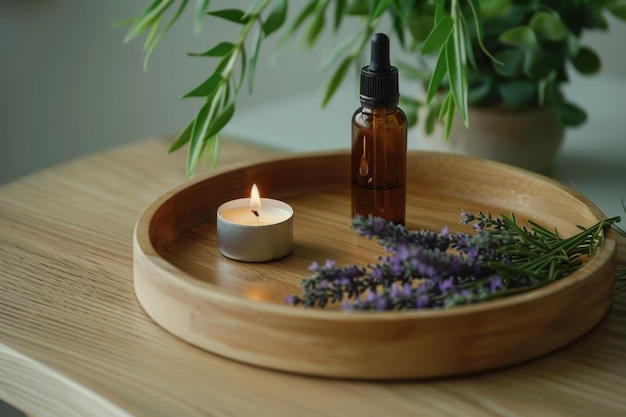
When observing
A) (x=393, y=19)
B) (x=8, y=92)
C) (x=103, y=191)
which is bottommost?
(x=8, y=92)

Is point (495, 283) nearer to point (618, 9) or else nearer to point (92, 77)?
point (618, 9)

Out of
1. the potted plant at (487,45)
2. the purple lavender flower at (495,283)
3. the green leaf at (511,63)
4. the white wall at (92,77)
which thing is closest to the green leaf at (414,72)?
the potted plant at (487,45)

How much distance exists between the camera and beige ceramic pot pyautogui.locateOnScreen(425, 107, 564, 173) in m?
1.06

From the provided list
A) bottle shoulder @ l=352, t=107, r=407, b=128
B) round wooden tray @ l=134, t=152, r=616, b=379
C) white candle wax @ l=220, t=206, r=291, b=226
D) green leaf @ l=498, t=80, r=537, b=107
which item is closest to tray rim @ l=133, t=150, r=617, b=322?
round wooden tray @ l=134, t=152, r=616, b=379

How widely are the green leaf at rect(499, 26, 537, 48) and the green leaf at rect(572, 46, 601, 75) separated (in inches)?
3.8

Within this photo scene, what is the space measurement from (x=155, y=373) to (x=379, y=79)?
12.5 inches

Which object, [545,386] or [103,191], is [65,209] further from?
[545,386]

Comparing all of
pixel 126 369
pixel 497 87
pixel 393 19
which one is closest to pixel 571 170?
pixel 497 87

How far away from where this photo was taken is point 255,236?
2.55 feet

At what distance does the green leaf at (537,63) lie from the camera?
0.99m

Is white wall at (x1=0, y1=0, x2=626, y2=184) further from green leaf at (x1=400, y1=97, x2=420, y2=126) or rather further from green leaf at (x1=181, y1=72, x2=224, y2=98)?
green leaf at (x1=181, y1=72, x2=224, y2=98)

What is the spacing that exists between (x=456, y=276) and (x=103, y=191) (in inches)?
20.1

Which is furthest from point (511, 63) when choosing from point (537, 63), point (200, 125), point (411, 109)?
point (200, 125)

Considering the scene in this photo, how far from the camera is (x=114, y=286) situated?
78 cm
